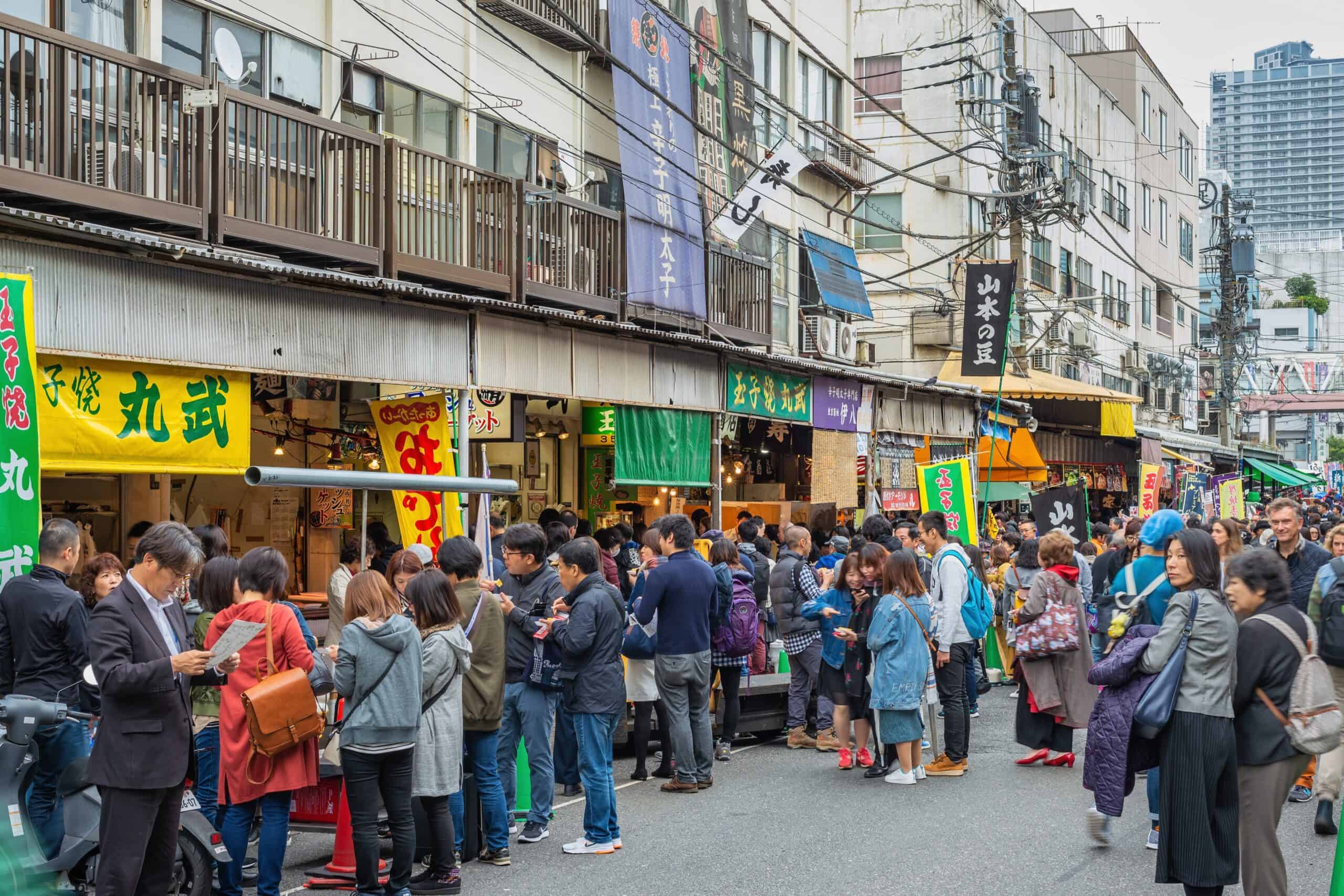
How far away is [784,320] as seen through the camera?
81.5 feet

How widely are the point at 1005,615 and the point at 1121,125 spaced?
3705cm

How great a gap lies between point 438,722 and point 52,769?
6.89 ft

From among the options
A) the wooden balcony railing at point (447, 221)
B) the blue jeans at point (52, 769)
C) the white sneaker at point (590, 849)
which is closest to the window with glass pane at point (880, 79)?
the wooden balcony railing at point (447, 221)

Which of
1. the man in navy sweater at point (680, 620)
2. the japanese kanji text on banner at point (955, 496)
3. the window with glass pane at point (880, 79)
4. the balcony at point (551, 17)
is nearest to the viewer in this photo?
the man in navy sweater at point (680, 620)

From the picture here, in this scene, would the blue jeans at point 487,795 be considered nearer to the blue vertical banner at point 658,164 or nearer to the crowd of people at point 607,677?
the crowd of people at point 607,677

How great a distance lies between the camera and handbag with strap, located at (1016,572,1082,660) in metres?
11.3

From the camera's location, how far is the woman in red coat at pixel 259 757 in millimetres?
7152

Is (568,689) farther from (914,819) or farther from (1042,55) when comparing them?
(1042,55)

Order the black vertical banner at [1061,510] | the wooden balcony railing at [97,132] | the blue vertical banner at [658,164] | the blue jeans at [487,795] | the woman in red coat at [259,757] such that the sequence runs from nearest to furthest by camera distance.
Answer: the woman in red coat at [259,757] → the blue jeans at [487,795] → the wooden balcony railing at [97,132] → the blue vertical banner at [658,164] → the black vertical banner at [1061,510]

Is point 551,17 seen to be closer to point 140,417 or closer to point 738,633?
point 140,417

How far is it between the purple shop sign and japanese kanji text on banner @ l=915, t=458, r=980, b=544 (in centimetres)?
292

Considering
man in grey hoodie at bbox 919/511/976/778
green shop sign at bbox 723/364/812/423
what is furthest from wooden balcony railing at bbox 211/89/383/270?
green shop sign at bbox 723/364/812/423

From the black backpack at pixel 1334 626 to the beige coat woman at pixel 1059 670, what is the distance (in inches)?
106

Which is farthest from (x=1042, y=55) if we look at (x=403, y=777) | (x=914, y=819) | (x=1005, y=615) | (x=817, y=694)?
(x=403, y=777)
